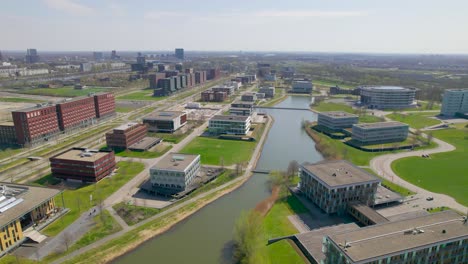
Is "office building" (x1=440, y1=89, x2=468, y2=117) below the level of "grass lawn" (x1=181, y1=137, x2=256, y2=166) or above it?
above

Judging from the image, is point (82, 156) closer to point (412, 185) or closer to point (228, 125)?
point (228, 125)

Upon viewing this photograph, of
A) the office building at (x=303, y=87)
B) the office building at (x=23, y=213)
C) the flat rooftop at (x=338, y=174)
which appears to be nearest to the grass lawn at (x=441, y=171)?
the flat rooftop at (x=338, y=174)

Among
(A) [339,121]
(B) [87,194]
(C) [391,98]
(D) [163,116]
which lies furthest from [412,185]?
(C) [391,98]

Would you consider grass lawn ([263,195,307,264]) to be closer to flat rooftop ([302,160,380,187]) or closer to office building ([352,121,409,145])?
flat rooftop ([302,160,380,187])

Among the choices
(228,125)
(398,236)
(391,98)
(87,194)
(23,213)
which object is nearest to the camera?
(398,236)

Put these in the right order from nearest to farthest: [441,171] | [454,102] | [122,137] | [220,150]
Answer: [441,171] < [122,137] < [220,150] < [454,102]

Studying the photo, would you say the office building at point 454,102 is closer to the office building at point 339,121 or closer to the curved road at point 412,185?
the curved road at point 412,185

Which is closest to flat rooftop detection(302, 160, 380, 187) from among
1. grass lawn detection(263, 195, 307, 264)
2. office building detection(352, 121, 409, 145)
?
grass lawn detection(263, 195, 307, 264)
